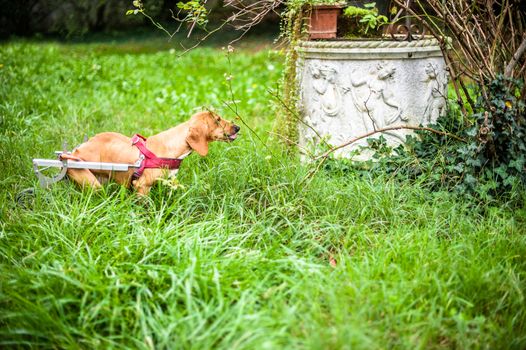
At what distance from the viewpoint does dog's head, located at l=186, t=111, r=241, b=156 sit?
3.68 meters

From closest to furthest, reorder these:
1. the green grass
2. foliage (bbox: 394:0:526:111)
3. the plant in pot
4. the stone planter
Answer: the green grass < foliage (bbox: 394:0:526:111) < the stone planter < the plant in pot

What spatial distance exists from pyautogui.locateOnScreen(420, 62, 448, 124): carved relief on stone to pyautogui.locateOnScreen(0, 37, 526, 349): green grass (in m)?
0.85

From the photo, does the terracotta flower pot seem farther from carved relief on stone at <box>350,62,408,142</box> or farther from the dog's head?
the dog's head

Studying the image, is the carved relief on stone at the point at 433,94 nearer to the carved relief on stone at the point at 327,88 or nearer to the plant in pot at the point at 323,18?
the carved relief on stone at the point at 327,88

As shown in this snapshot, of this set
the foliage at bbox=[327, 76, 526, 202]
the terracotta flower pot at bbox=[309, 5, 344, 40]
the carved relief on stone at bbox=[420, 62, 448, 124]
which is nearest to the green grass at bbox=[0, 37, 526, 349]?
the foliage at bbox=[327, 76, 526, 202]

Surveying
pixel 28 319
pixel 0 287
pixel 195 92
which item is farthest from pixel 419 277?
pixel 195 92

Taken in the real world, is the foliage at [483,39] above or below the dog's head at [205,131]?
above

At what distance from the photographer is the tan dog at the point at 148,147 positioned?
3.63 metres

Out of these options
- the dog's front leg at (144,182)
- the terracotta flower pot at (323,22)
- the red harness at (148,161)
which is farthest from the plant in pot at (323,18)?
the dog's front leg at (144,182)

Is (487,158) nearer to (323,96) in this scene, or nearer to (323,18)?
(323,96)

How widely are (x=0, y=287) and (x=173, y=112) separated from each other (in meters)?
4.23

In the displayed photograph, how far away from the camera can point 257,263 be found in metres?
2.90

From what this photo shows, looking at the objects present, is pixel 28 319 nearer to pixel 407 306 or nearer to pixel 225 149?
pixel 407 306

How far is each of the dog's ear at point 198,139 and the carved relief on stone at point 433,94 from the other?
181 centimetres
